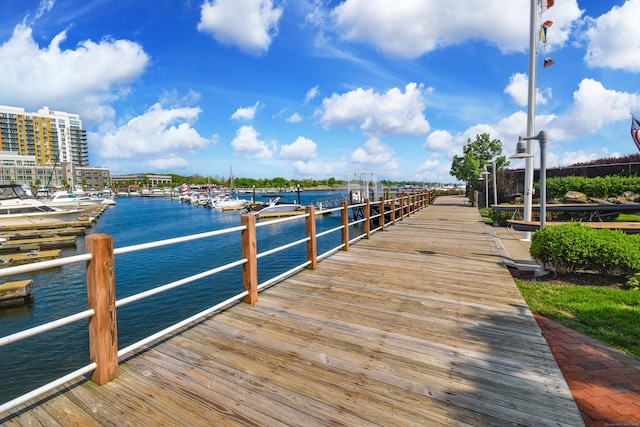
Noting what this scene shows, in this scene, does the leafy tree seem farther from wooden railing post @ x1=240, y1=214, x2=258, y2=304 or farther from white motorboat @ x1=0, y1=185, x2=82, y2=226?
white motorboat @ x1=0, y1=185, x2=82, y2=226

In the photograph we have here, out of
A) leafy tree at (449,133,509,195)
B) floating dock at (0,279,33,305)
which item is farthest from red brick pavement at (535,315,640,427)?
leafy tree at (449,133,509,195)

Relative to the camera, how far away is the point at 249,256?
12.5 ft

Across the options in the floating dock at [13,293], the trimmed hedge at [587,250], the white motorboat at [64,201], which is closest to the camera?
the trimmed hedge at [587,250]

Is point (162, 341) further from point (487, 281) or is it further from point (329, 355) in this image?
point (487, 281)

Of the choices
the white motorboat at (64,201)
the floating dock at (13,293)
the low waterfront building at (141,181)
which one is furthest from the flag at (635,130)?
the low waterfront building at (141,181)

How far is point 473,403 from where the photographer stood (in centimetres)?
A: 208

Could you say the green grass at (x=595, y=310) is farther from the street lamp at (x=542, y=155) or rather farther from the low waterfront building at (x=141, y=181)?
the low waterfront building at (x=141, y=181)

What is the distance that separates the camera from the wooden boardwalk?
2.01 m

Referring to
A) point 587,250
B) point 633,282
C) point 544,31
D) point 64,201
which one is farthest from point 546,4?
point 64,201

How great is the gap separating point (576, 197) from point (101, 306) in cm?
2122

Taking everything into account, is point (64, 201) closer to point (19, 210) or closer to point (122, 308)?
point (19, 210)

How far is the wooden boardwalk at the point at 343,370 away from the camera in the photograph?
2.01 m

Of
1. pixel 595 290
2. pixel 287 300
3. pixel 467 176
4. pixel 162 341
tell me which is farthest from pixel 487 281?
pixel 467 176

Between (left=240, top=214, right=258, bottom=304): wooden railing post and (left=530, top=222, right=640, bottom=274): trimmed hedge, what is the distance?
195 inches
